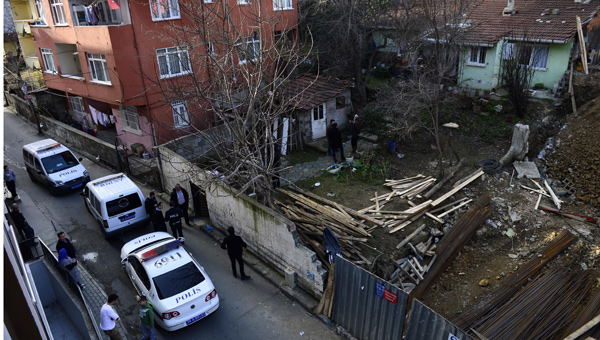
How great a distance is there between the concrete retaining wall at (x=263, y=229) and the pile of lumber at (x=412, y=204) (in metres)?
3.55

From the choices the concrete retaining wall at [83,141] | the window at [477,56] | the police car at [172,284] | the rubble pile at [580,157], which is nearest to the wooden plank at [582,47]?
the rubble pile at [580,157]

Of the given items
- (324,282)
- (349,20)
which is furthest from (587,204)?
(349,20)

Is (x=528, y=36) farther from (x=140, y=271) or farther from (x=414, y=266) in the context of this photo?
(x=140, y=271)

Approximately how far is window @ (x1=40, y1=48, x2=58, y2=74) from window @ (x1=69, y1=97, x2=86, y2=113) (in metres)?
2.22

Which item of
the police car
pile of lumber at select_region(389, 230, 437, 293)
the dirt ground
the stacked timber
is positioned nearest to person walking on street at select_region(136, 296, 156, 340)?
the police car

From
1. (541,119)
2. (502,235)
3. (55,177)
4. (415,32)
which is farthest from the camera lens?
(415,32)

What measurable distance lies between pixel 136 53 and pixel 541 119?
62.4ft

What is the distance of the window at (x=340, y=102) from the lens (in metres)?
21.2

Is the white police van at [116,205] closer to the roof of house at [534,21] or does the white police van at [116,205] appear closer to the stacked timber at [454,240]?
the stacked timber at [454,240]

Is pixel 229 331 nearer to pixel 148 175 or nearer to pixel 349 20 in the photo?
pixel 148 175

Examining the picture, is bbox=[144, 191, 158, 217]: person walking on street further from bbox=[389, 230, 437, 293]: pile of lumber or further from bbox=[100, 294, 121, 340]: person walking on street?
bbox=[389, 230, 437, 293]: pile of lumber

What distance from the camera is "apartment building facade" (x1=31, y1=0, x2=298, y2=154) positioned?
58.9 ft

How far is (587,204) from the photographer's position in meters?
15.1

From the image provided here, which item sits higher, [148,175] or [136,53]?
[136,53]
